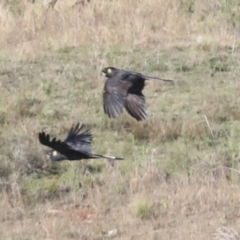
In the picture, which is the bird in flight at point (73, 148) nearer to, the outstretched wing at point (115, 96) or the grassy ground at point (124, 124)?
the outstretched wing at point (115, 96)

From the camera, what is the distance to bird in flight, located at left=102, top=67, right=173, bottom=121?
581 centimetres

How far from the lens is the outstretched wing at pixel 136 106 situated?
579 cm

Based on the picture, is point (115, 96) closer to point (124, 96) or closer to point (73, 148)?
point (124, 96)

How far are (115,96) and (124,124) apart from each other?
224cm

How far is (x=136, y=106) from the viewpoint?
5.84m

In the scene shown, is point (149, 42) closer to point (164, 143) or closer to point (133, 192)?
point (164, 143)

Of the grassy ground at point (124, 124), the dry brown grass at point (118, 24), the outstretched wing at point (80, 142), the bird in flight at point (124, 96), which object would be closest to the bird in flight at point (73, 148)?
the outstretched wing at point (80, 142)

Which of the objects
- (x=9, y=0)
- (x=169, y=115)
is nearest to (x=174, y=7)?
(x=9, y=0)

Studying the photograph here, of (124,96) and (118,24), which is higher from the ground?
(124,96)

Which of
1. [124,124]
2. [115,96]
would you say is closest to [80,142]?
[115,96]

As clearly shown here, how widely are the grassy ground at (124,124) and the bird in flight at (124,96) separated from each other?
0.67m

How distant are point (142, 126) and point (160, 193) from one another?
62.3 inches

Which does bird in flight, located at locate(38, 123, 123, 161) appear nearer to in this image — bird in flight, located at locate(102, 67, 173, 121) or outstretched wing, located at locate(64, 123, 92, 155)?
outstretched wing, located at locate(64, 123, 92, 155)

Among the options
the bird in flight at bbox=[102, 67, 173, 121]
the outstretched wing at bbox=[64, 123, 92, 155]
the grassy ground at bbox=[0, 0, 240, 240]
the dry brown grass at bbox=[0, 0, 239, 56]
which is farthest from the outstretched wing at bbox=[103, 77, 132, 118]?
the dry brown grass at bbox=[0, 0, 239, 56]
